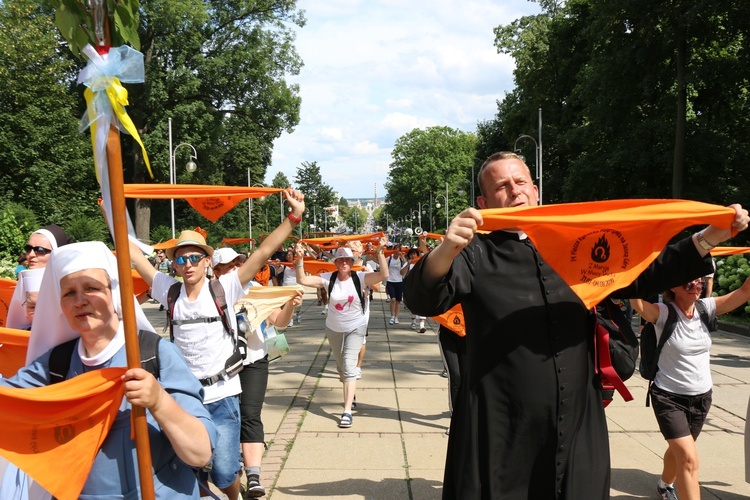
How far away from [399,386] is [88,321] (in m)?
7.26

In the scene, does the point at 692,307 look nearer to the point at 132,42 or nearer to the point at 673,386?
the point at 673,386

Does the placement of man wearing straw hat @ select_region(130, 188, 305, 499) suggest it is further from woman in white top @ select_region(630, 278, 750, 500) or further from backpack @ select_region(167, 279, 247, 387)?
woman in white top @ select_region(630, 278, 750, 500)

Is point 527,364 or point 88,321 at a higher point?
point 88,321

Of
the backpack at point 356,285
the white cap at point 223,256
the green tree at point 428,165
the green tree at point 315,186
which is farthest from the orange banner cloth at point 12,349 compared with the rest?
the green tree at point 315,186

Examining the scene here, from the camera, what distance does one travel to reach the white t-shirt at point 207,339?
14.8 ft

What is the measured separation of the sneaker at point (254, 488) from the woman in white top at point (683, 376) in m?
2.90

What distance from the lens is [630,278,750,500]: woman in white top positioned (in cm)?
452

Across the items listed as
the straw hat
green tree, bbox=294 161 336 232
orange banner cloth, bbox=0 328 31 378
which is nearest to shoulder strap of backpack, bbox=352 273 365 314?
the straw hat

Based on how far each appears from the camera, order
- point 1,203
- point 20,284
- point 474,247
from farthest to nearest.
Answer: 1. point 1,203
2. point 20,284
3. point 474,247

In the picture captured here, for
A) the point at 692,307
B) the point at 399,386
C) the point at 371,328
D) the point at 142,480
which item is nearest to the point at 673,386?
the point at 692,307

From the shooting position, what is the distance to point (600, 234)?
2.92 metres

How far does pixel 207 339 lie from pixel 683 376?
3283 millimetres

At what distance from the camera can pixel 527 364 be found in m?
2.64

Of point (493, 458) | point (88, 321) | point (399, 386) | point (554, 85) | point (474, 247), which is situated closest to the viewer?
point (88, 321)
